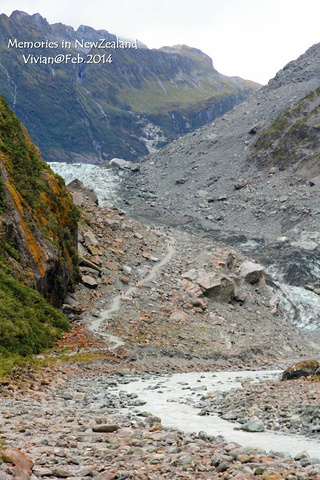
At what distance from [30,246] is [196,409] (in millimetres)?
20495

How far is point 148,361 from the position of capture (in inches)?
1325

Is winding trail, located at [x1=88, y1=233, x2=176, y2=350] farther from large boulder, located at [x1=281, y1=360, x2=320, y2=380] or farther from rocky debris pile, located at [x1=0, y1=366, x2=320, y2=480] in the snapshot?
rocky debris pile, located at [x1=0, y1=366, x2=320, y2=480]

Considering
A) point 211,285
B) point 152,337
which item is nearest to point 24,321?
point 152,337

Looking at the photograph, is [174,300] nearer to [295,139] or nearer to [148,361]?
[148,361]

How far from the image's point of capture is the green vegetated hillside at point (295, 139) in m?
132

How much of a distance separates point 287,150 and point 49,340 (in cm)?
12284

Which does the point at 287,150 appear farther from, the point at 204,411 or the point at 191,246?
the point at 204,411

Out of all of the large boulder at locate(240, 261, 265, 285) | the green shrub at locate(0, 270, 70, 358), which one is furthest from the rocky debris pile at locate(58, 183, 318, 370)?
the green shrub at locate(0, 270, 70, 358)

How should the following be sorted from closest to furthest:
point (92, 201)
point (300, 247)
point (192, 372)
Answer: point (192, 372) < point (92, 201) < point (300, 247)

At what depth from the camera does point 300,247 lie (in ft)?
273

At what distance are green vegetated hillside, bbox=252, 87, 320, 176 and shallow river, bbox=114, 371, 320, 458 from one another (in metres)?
105

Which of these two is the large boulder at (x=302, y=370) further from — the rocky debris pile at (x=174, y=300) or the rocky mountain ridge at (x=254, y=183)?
the rocky mountain ridge at (x=254, y=183)

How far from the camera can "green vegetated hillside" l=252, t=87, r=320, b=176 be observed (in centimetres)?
13225

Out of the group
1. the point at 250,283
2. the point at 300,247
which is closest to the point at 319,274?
the point at 300,247
